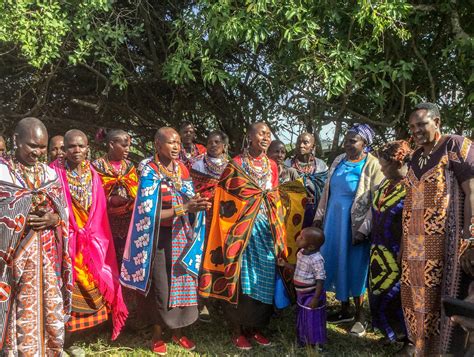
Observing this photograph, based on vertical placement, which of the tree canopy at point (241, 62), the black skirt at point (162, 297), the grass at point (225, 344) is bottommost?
the grass at point (225, 344)

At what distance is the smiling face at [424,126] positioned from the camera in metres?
3.47

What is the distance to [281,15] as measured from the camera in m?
5.79

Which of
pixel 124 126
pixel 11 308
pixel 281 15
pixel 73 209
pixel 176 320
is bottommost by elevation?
pixel 176 320

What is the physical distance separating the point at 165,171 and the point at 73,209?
2.88 ft

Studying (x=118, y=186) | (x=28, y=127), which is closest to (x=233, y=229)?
(x=118, y=186)

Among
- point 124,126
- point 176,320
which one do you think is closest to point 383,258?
point 176,320

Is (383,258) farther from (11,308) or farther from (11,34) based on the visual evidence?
(11,34)

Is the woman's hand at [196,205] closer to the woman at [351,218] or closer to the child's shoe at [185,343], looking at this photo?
the child's shoe at [185,343]

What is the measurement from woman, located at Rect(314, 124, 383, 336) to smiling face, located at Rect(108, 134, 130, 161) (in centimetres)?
232

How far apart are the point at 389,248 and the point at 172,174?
2.09 meters

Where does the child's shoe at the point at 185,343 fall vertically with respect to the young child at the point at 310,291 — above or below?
below

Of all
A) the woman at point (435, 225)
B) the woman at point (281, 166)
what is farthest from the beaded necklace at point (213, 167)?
the woman at point (435, 225)

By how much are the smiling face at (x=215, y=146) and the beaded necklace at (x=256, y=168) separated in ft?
4.25

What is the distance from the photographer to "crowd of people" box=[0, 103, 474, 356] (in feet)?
11.2
